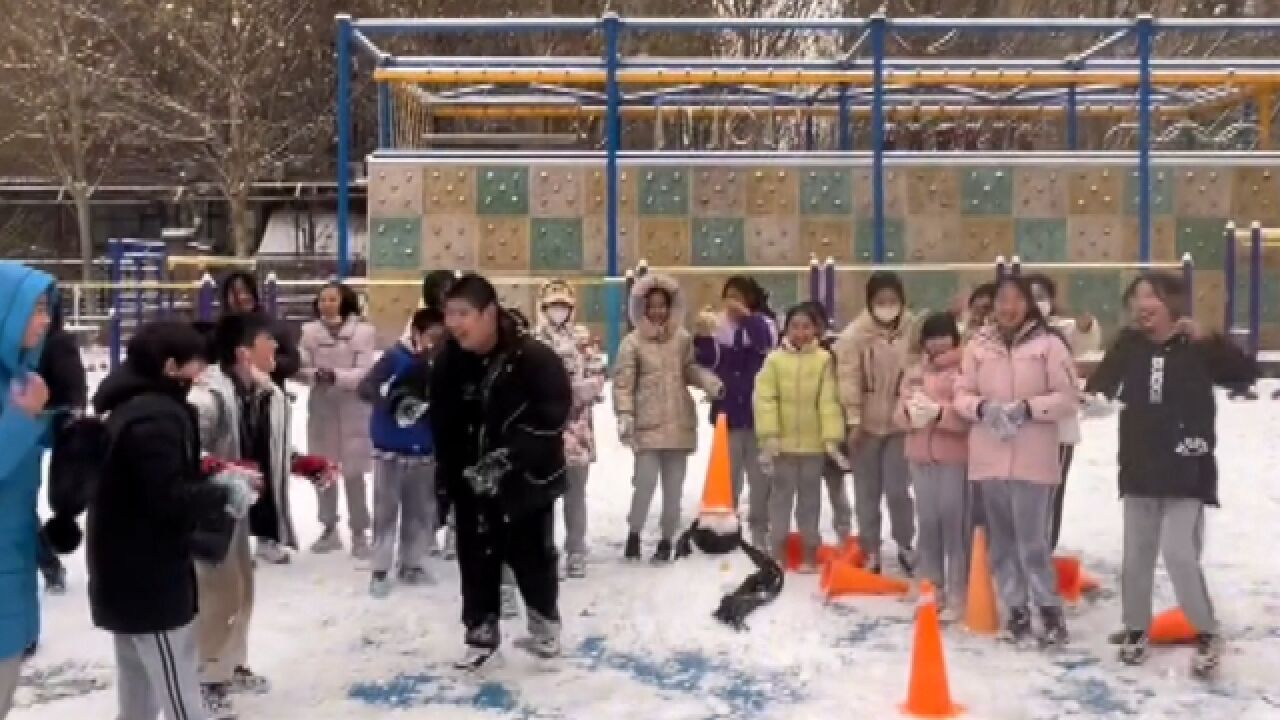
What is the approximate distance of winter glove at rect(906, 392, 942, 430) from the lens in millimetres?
7074

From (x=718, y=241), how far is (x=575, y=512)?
843 cm

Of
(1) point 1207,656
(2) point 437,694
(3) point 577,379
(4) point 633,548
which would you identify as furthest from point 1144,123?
(2) point 437,694

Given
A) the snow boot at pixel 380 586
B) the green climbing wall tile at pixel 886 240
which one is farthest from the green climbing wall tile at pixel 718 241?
the snow boot at pixel 380 586

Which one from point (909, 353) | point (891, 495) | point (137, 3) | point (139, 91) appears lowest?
point (891, 495)

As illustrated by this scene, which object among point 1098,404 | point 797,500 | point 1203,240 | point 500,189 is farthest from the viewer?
point 1203,240

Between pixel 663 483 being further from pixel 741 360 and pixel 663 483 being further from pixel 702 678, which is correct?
pixel 702 678

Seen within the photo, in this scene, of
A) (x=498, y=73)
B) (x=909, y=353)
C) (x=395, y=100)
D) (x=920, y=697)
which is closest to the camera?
(x=920, y=697)

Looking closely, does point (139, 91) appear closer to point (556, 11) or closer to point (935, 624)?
point (556, 11)

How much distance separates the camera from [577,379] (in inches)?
315

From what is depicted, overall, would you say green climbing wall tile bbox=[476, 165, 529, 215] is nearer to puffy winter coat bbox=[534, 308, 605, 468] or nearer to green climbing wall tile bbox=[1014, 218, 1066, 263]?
green climbing wall tile bbox=[1014, 218, 1066, 263]

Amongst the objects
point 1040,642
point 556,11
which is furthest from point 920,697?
point 556,11

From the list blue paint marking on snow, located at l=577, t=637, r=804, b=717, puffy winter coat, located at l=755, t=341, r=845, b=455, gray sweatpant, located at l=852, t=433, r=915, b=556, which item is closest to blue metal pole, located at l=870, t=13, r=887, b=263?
puffy winter coat, located at l=755, t=341, r=845, b=455

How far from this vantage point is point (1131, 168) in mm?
16188

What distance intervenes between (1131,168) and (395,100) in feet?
30.7
